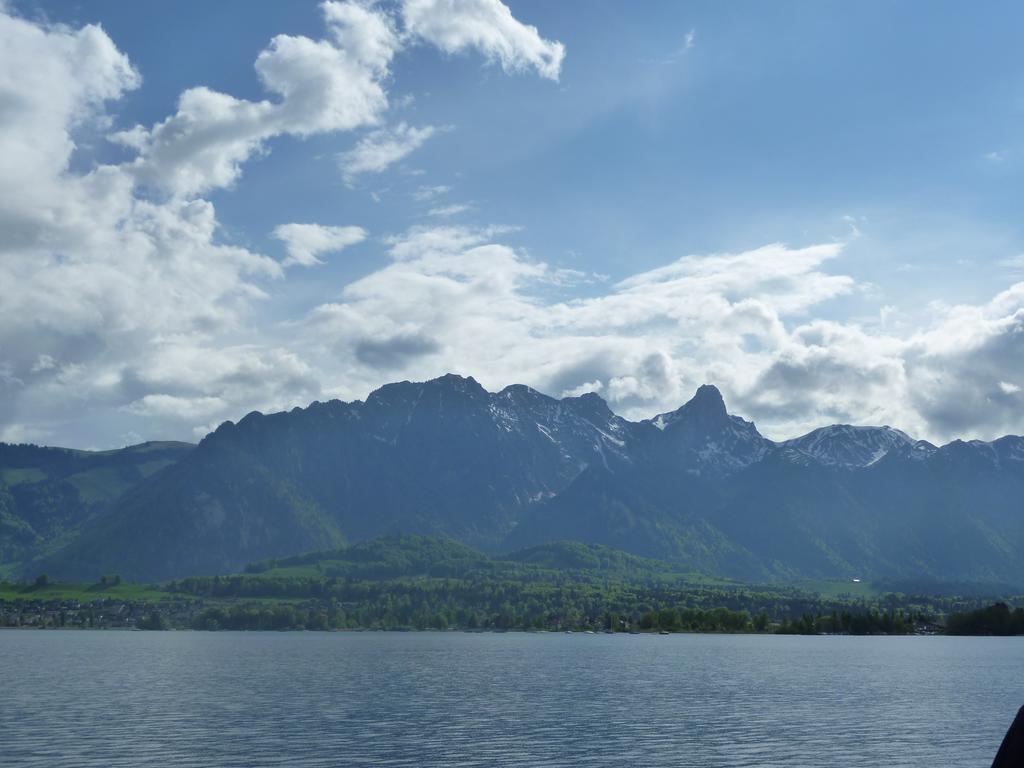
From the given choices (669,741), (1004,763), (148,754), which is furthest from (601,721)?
(1004,763)

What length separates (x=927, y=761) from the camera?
102 metres

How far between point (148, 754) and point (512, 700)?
221ft

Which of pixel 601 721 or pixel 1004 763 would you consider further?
pixel 601 721

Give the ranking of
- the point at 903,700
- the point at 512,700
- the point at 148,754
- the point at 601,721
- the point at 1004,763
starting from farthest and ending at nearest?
the point at 903,700 < the point at 512,700 < the point at 601,721 < the point at 148,754 < the point at 1004,763

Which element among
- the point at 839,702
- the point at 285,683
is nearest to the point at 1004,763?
the point at 839,702

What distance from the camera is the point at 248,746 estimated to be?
342 feet

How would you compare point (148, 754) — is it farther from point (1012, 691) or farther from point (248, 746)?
point (1012, 691)

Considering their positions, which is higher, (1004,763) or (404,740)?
(1004,763)

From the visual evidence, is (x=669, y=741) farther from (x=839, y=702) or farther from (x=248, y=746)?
(x=839, y=702)

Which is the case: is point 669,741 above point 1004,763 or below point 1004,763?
below

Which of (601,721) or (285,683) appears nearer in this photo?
(601,721)

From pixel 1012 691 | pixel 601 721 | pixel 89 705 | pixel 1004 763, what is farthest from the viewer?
pixel 1012 691

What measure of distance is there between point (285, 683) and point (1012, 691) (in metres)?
→ 133

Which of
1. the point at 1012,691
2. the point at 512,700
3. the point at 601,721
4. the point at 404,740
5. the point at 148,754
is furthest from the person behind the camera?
the point at 1012,691
